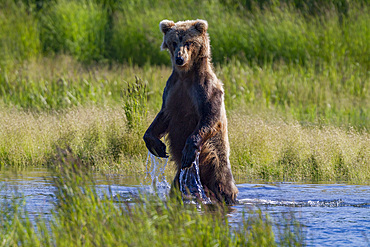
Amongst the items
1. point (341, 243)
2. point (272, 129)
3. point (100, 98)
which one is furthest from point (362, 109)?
point (341, 243)

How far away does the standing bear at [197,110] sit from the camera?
19.2 ft

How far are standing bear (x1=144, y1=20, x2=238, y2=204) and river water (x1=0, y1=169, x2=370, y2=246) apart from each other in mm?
402

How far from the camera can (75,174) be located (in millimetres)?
4539

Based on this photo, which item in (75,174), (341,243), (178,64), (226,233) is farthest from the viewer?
(178,64)

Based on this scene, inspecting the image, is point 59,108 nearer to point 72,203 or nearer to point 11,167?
point 11,167

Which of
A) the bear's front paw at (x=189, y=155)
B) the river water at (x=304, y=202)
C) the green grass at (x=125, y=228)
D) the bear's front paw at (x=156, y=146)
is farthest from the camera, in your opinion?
the bear's front paw at (x=156, y=146)

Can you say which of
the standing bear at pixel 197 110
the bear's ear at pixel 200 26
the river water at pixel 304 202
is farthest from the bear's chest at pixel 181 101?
the river water at pixel 304 202

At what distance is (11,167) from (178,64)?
3978 mm

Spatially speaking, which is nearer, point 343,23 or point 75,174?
point 75,174

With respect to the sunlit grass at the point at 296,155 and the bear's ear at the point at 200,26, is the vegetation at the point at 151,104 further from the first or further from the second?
the bear's ear at the point at 200,26

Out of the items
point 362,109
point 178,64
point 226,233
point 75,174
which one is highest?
point 178,64

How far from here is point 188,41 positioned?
19.5ft

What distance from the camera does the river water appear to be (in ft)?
17.1

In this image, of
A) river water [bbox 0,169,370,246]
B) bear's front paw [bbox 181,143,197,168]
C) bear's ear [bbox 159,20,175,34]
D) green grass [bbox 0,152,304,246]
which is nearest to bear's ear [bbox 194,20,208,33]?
bear's ear [bbox 159,20,175,34]
